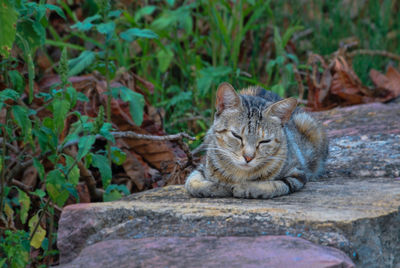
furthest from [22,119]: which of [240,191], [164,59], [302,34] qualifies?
[302,34]

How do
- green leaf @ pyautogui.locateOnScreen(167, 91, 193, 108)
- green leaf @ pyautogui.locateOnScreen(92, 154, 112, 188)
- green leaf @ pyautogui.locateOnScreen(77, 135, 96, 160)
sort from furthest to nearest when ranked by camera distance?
green leaf @ pyautogui.locateOnScreen(167, 91, 193, 108), green leaf @ pyautogui.locateOnScreen(92, 154, 112, 188), green leaf @ pyautogui.locateOnScreen(77, 135, 96, 160)

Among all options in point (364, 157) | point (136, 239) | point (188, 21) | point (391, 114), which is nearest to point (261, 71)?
point (188, 21)

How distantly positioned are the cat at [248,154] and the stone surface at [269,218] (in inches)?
3.9

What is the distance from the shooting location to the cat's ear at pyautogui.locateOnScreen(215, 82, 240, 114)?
10.9 ft

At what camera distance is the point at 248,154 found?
10.4 ft

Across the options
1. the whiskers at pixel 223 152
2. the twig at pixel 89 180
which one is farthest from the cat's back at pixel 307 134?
the twig at pixel 89 180

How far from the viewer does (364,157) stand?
3.93 metres

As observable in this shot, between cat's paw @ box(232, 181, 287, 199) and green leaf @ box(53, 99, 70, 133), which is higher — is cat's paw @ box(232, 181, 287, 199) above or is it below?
below

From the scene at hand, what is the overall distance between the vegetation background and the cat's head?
488 millimetres

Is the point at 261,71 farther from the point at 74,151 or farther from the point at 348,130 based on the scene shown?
the point at 74,151

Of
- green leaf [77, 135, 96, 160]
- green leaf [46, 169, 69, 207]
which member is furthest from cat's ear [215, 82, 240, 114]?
green leaf [46, 169, 69, 207]

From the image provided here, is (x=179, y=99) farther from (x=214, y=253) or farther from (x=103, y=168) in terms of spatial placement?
(x=214, y=253)

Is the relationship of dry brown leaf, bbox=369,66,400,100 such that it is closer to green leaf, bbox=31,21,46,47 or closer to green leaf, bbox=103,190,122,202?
green leaf, bbox=103,190,122,202

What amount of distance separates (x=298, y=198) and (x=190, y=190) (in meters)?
0.62
